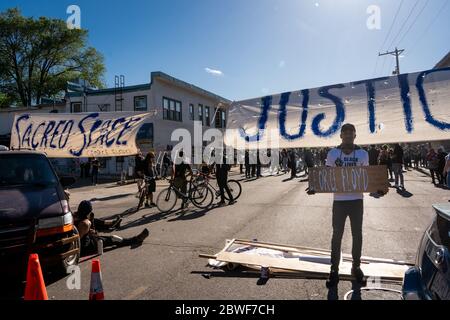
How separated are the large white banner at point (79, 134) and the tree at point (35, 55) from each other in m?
41.9

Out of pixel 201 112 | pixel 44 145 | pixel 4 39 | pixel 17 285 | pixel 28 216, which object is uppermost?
pixel 4 39

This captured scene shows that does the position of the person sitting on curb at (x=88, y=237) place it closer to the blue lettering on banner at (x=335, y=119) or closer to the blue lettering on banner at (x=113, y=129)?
the blue lettering on banner at (x=113, y=129)

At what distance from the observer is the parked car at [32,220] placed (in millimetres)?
4445

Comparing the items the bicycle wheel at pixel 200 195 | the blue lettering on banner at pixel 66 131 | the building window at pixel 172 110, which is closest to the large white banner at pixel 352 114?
the blue lettering on banner at pixel 66 131

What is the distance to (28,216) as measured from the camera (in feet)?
15.3

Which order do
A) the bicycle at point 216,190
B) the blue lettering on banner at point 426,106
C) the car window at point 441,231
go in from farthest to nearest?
the bicycle at point 216,190
the blue lettering on banner at point 426,106
the car window at point 441,231

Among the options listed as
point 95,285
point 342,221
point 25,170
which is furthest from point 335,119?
point 25,170

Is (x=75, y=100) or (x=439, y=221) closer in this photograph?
(x=439, y=221)

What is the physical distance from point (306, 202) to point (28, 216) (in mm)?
8784

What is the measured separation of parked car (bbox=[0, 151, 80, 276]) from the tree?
44075mm

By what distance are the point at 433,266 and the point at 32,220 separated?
4.53m

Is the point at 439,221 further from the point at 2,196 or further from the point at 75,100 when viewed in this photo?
the point at 75,100
